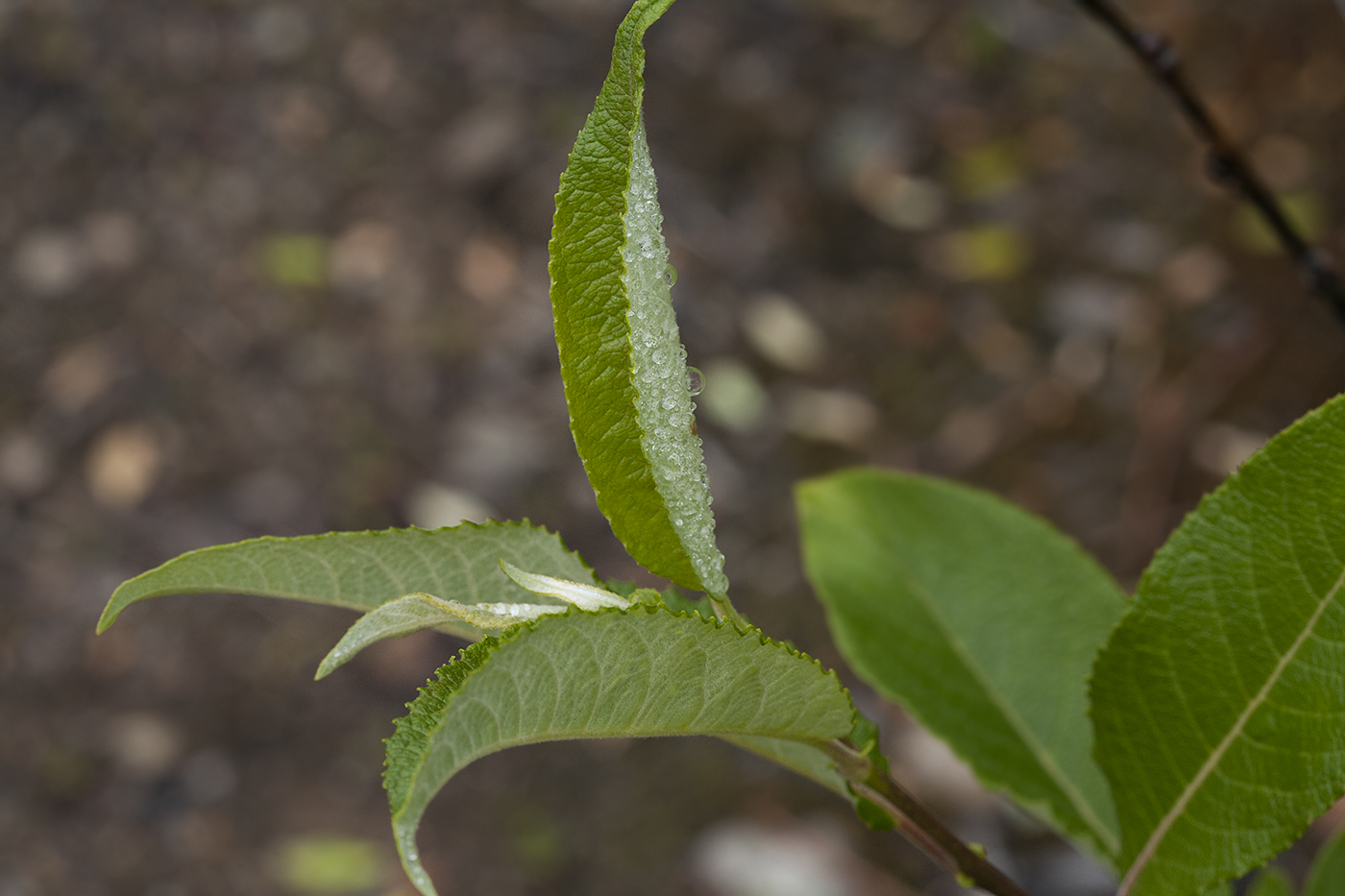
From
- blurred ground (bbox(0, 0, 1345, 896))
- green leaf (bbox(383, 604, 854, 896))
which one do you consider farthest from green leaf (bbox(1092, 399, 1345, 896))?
blurred ground (bbox(0, 0, 1345, 896))

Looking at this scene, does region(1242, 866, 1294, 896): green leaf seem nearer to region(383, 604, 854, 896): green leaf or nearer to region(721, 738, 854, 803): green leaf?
region(721, 738, 854, 803): green leaf

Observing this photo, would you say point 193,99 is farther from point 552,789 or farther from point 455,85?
point 552,789

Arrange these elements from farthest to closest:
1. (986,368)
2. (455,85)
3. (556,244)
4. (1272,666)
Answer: (455,85) < (986,368) < (1272,666) < (556,244)

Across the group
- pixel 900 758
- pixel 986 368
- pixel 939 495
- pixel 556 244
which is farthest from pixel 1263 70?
pixel 556 244

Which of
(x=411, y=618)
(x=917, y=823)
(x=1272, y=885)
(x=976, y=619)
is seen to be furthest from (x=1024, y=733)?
(x=411, y=618)

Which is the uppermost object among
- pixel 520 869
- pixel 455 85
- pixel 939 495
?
pixel 455 85
